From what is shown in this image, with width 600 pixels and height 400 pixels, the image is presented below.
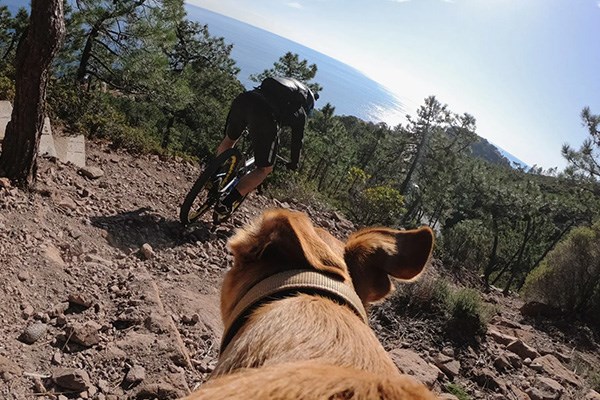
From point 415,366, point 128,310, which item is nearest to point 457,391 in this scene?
point 415,366

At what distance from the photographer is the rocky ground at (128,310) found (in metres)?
2.72

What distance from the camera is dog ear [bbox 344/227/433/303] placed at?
53.7 inches

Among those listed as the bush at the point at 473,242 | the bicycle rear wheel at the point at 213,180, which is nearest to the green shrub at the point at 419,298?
the bicycle rear wheel at the point at 213,180

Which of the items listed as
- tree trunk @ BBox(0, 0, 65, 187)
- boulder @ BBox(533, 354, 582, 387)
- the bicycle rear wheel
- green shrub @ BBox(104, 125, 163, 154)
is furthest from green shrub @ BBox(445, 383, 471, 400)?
green shrub @ BBox(104, 125, 163, 154)

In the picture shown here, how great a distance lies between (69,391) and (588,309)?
11.5 meters

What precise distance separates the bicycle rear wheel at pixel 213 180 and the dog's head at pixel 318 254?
3.97 meters

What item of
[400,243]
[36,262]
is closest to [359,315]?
[400,243]

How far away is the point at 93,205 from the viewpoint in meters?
4.90

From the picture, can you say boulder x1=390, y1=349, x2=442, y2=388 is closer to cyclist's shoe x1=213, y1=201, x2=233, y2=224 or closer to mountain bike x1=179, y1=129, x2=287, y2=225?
cyclist's shoe x1=213, y1=201, x2=233, y2=224

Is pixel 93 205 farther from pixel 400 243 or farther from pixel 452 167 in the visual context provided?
pixel 452 167

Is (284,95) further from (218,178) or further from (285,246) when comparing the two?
(285,246)

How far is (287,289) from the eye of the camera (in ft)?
3.28

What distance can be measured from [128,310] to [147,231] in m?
1.84

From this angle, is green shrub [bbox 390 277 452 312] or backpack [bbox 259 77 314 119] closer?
backpack [bbox 259 77 314 119]
